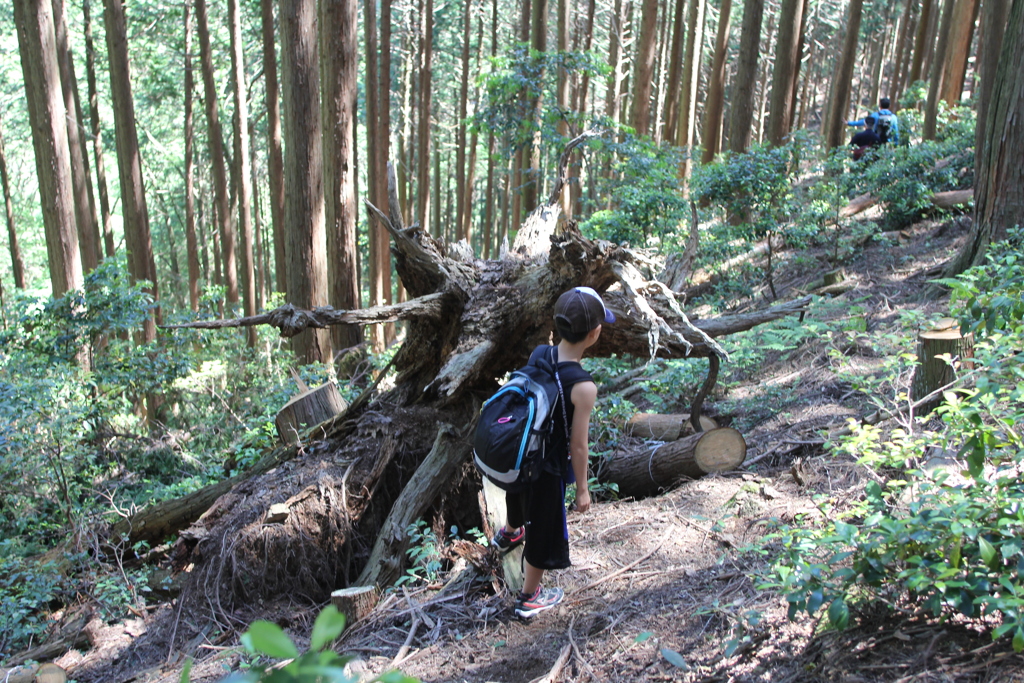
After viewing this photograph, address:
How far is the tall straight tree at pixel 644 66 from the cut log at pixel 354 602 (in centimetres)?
1418

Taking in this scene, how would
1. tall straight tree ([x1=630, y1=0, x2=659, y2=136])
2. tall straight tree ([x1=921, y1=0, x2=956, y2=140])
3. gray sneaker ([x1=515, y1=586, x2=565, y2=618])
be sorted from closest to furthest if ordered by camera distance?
gray sneaker ([x1=515, y1=586, x2=565, y2=618]), tall straight tree ([x1=921, y1=0, x2=956, y2=140]), tall straight tree ([x1=630, y1=0, x2=659, y2=136])

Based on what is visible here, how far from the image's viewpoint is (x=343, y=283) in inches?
417

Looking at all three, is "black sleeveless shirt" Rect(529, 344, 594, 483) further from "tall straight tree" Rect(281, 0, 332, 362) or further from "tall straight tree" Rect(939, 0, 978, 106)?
"tall straight tree" Rect(939, 0, 978, 106)

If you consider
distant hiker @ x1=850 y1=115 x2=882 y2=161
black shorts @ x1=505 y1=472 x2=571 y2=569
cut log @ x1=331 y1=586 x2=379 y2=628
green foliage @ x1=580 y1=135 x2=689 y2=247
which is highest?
distant hiker @ x1=850 y1=115 x2=882 y2=161

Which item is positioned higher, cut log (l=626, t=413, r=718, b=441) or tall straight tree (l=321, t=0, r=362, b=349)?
tall straight tree (l=321, t=0, r=362, b=349)

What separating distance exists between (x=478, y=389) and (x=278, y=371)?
18.3 ft

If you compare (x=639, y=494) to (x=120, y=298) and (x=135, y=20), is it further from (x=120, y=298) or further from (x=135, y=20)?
(x=135, y=20)

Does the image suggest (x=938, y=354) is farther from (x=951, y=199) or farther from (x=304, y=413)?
(x=951, y=199)

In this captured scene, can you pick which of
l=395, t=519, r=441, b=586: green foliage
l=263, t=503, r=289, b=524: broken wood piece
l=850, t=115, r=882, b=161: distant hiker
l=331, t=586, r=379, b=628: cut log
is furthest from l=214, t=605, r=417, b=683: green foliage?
l=850, t=115, r=882, b=161: distant hiker

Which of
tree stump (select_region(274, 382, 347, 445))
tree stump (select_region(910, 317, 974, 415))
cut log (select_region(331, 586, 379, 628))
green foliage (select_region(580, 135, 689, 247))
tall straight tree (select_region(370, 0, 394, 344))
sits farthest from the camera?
tall straight tree (select_region(370, 0, 394, 344))

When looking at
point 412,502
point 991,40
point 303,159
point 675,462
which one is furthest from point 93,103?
point 991,40

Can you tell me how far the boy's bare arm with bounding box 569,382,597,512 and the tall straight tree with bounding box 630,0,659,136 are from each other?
1398 cm

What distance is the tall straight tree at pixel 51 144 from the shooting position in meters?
9.84

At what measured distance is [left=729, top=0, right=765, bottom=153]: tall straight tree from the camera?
1433 centimetres
